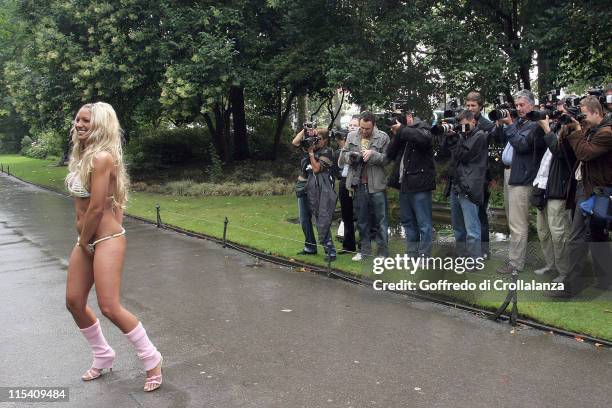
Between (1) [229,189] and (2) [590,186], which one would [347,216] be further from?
(1) [229,189]

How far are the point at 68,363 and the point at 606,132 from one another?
5.44m

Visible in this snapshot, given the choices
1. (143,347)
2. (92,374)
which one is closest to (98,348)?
(92,374)

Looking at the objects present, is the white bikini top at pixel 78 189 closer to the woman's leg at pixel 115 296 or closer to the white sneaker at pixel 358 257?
the woman's leg at pixel 115 296

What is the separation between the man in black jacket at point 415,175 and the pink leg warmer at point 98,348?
4.39 meters

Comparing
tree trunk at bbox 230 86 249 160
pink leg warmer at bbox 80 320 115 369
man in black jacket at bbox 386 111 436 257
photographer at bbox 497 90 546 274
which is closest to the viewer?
pink leg warmer at bbox 80 320 115 369

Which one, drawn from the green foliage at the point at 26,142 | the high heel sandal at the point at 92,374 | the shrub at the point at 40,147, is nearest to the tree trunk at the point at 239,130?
the high heel sandal at the point at 92,374

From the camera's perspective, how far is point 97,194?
4453 mm


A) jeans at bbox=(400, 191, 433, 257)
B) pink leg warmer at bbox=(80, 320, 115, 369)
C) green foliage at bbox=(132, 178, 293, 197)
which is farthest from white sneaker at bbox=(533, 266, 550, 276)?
green foliage at bbox=(132, 178, 293, 197)

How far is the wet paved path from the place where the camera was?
4.56 meters

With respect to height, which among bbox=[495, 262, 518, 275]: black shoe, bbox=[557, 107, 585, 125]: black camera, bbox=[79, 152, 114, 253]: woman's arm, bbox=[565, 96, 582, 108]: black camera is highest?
bbox=[565, 96, 582, 108]: black camera

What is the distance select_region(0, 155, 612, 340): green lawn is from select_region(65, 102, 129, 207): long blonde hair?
395 centimetres

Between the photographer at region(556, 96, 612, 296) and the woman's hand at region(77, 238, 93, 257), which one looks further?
the photographer at region(556, 96, 612, 296)

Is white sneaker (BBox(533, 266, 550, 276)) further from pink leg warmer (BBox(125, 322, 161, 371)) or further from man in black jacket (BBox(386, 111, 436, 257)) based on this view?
pink leg warmer (BBox(125, 322, 161, 371))

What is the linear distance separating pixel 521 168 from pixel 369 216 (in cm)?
228
